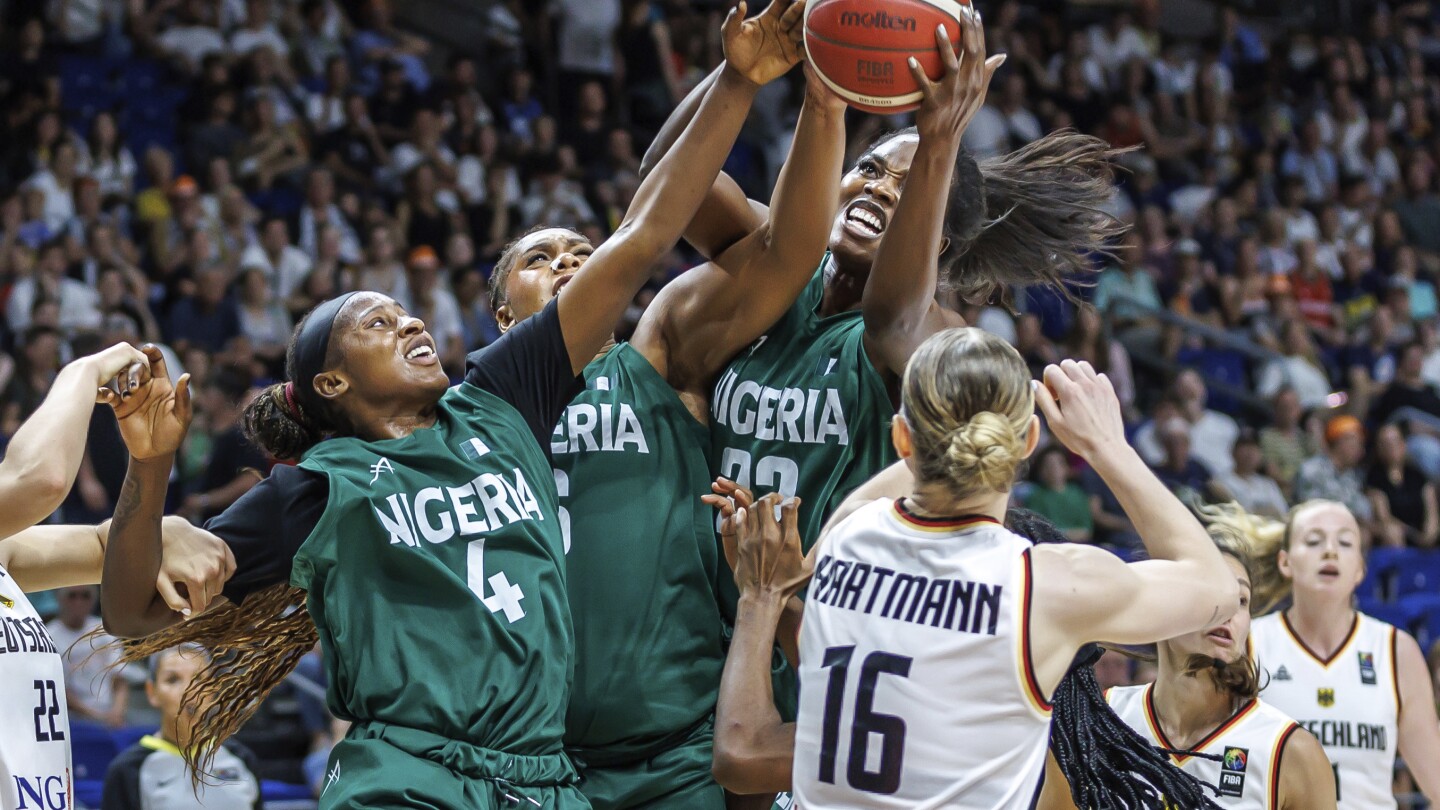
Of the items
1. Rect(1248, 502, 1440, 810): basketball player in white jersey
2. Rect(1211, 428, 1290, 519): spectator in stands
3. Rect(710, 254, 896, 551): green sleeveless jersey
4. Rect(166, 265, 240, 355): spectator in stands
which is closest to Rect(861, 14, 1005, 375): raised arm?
Rect(710, 254, 896, 551): green sleeveless jersey

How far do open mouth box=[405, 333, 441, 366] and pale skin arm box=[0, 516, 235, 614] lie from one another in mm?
546

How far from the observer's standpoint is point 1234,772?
4.45 m

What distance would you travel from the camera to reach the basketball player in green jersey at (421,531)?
3.13 m

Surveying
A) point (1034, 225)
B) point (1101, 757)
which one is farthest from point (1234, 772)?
point (1034, 225)

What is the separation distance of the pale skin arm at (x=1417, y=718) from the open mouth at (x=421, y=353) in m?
4.10

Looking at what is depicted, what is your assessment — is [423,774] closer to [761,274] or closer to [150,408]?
[150,408]

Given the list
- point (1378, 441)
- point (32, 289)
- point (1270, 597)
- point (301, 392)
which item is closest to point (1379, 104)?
point (1378, 441)

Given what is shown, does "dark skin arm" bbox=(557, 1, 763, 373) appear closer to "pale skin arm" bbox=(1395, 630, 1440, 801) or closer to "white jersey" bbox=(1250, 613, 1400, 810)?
"white jersey" bbox=(1250, 613, 1400, 810)

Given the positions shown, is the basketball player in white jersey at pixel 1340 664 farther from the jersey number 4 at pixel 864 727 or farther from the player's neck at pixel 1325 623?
the jersey number 4 at pixel 864 727

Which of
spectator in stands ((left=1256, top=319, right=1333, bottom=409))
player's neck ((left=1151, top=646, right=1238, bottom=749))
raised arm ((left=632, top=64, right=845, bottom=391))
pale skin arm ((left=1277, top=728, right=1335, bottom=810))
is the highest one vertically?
raised arm ((left=632, top=64, right=845, bottom=391))

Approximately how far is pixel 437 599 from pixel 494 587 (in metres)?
0.11

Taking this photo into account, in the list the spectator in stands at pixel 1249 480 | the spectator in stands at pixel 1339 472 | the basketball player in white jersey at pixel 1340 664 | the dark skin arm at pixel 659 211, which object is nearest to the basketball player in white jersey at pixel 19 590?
the dark skin arm at pixel 659 211

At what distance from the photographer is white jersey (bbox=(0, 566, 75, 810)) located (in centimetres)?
318

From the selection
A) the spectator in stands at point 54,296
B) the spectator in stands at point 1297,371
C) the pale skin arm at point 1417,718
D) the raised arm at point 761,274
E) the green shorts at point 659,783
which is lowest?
the pale skin arm at point 1417,718
